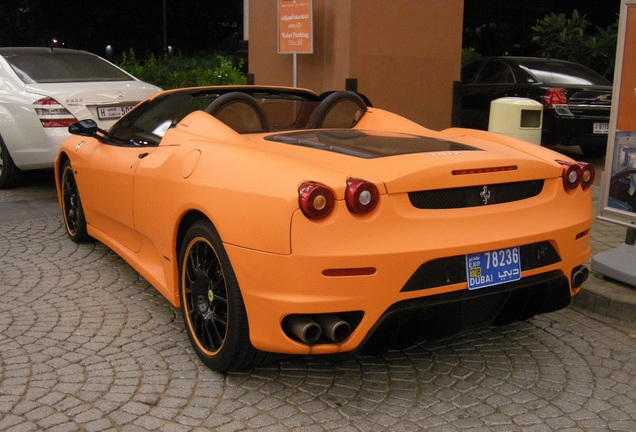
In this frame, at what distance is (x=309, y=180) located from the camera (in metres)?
3.13

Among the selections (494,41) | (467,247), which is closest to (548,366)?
(467,247)

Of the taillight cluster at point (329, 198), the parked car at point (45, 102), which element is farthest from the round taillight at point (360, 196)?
the parked car at point (45, 102)

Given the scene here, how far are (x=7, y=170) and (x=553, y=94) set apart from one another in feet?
23.4

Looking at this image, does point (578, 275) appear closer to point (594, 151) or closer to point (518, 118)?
point (518, 118)

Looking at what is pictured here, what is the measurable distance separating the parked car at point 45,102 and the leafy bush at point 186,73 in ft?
9.96

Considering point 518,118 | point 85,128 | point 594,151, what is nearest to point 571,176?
point 518,118

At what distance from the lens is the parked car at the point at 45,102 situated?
765 cm

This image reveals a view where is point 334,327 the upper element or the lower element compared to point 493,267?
lower

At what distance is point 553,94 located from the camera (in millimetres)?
10312

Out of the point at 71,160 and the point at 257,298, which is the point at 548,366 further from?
the point at 71,160

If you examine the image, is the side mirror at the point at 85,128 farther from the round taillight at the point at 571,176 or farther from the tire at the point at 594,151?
the tire at the point at 594,151

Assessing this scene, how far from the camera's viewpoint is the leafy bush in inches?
464

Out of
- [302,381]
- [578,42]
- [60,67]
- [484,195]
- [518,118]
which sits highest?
[578,42]

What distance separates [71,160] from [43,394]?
2.68 meters
